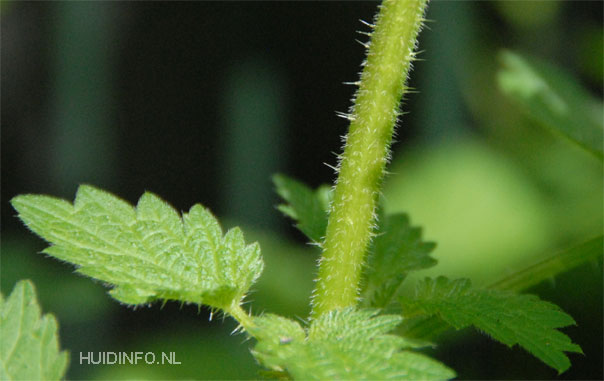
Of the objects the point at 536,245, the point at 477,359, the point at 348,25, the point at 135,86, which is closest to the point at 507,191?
the point at 536,245

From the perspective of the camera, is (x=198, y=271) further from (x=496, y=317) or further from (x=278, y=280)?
(x=278, y=280)

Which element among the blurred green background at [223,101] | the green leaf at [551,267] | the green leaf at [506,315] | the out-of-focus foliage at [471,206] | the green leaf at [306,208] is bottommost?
A: the green leaf at [506,315]

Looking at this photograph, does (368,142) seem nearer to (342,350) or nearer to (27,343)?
(342,350)

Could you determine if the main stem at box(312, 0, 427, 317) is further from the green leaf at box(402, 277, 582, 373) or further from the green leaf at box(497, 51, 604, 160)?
the green leaf at box(497, 51, 604, 160)

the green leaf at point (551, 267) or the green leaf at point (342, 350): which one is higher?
the green leaf at point (551, 267)

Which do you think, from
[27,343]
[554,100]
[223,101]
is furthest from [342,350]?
[223,101]

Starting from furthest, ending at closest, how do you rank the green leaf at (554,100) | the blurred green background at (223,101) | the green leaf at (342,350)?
1. the blurred green background at (223,101)
2. the green leaf at (554,100)
3. the green leaf at (342,350)

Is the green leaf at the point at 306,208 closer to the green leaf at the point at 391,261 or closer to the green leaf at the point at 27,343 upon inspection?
the green leaf at the point at 391,261

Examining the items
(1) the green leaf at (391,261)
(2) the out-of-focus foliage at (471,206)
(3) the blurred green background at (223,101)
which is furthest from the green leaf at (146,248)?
(3) the blurred green background at (223,101)
